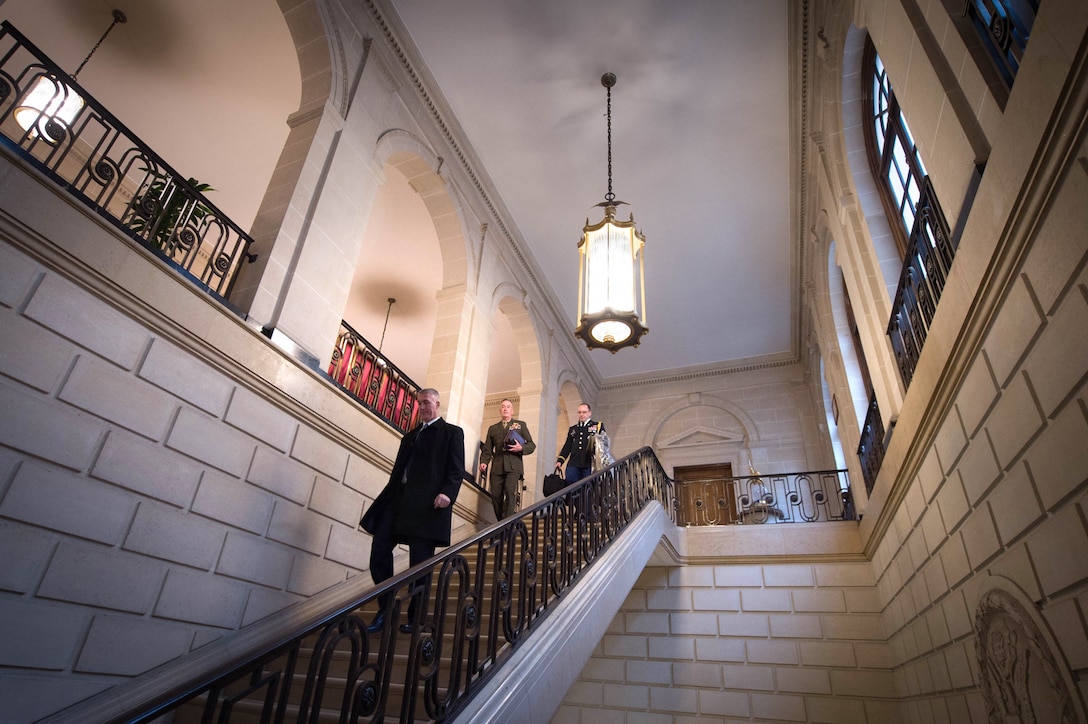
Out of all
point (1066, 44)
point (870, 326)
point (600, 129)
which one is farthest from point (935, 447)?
point (600, 129)

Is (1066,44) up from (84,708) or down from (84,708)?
up

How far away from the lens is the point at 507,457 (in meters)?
6.39

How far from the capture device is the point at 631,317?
4.64 m

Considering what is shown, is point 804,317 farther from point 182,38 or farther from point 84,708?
point 84,708

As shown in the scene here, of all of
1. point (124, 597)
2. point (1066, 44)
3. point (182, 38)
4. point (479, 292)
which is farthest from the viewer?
point (479, 292)

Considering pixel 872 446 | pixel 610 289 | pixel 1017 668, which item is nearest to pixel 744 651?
pixel 872 446

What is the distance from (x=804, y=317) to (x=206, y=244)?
950 cm

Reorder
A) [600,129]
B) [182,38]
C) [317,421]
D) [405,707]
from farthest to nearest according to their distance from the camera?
[600,129] → [182,38] → [317,421] → [405,707]

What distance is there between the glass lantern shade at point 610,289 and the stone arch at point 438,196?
102 inches

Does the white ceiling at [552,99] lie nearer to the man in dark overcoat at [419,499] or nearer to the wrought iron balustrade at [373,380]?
the wrought iron balustrade at [373,380]

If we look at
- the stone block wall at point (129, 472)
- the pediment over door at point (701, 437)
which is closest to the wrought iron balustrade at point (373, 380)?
the stone block wall at point (129, 472)

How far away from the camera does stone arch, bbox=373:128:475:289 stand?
21.5 ft

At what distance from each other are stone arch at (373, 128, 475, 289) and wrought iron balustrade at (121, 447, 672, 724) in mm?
3744

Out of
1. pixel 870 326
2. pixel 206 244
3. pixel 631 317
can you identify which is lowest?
pixel 631 317
